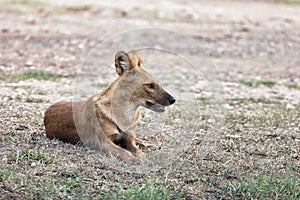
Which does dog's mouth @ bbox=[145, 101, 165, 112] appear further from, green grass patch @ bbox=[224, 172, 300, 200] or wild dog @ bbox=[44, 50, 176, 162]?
green grass patch @ bbox=[224, 172, 300, 200]

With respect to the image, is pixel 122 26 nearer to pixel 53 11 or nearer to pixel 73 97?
pixel 53 11

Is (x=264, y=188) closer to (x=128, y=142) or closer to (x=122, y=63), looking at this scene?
(x=128, y=142)

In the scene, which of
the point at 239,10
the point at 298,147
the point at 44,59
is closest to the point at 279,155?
the point at 298,147

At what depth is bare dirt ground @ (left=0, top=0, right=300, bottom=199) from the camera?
507 centimetres

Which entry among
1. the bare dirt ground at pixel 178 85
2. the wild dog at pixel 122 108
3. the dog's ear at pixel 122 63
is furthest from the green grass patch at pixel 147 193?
the dog's ear at pixel 122 63

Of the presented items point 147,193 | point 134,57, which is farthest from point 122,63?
point 147,193

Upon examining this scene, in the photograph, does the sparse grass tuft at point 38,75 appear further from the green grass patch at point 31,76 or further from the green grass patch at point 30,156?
the green grass patch at point 30,156

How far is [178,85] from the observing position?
9.81 meters

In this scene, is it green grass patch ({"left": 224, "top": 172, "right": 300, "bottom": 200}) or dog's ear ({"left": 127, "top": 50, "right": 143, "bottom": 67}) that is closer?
green grass patch ({"left": 224, "top": 172, "right": 300, "bottom": 200})

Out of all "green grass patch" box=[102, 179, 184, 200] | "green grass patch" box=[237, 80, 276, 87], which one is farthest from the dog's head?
"green grass patch" box=[237, 80, 276, 87]

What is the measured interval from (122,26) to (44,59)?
143 inches

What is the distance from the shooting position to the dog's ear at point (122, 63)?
5.72 meters

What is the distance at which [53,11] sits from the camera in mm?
15688

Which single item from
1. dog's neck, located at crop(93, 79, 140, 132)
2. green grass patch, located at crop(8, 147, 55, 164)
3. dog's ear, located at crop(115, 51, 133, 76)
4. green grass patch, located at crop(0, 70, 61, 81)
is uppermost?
dog's ear, located at crop(115, 51, 133, 76)
